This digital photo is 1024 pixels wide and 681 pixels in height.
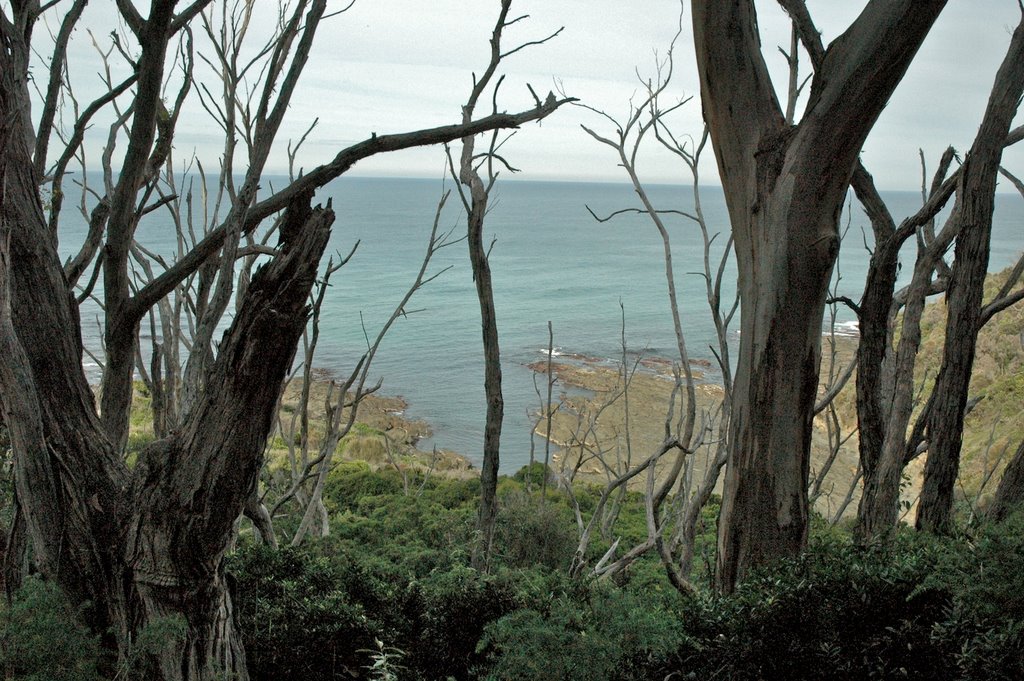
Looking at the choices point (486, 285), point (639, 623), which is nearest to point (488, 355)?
point (486, 285)

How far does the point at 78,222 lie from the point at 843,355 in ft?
117

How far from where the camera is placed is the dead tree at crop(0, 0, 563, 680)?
230 cm

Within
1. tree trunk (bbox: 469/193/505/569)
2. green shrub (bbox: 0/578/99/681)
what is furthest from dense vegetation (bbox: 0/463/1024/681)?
tree trunk (bbox: 469/193/505/569)

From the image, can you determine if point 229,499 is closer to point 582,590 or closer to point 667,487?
point 582,590

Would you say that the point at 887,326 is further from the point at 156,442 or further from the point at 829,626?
the point at 156,442

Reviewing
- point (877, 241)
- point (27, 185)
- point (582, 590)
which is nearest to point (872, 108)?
point (877, 241)

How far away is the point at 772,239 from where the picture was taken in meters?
3.22

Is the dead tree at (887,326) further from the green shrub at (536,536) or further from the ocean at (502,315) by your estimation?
the ocean at (502,315)

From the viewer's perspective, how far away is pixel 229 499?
2396 mm

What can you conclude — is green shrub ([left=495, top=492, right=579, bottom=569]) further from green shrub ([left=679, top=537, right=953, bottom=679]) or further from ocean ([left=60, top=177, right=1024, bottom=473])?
green shrub ([left=679, top=537, right=953, bottom=679])

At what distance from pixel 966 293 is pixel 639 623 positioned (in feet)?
7.89

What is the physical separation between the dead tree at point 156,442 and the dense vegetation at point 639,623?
204mm

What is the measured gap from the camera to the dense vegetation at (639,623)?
2.27m

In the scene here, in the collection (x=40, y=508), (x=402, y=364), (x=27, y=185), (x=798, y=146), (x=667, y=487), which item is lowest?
(x=402, y=364)
